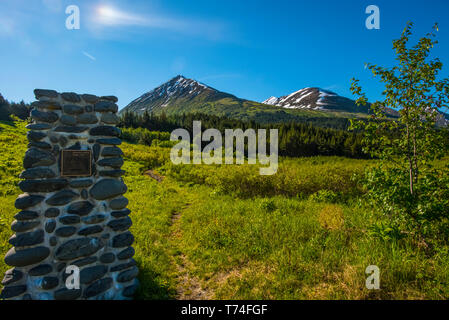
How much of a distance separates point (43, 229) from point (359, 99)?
722 centimetres

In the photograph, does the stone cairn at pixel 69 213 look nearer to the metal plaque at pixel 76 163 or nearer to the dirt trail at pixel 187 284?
the metal plaque at pixel 76 163

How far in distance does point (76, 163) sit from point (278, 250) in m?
4.96

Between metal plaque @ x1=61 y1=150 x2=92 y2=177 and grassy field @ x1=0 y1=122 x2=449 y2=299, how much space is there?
264 centimetres

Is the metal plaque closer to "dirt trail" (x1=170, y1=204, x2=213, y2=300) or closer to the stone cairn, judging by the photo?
the stone cairn

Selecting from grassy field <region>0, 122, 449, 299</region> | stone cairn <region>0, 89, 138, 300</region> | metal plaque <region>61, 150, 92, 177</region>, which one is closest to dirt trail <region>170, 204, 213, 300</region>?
grassy field <region>0, 122, 449, 299</region>

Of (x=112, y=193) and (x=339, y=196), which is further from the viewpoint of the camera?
(x=339, y=196)

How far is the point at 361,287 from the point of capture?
3754mm

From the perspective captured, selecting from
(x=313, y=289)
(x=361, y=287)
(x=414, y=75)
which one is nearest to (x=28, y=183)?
(x=313, y=289)

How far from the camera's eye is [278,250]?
17.9 feet

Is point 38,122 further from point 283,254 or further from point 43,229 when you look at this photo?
point 283,254

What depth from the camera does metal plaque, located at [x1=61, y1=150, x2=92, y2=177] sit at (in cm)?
353

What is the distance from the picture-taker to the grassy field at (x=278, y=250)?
3996 millimetres

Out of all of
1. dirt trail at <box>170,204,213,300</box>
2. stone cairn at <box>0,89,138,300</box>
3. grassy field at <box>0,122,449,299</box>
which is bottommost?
dirt trail at <box>170,204,213,300</box>

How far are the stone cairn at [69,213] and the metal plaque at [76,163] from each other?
0.29ft
